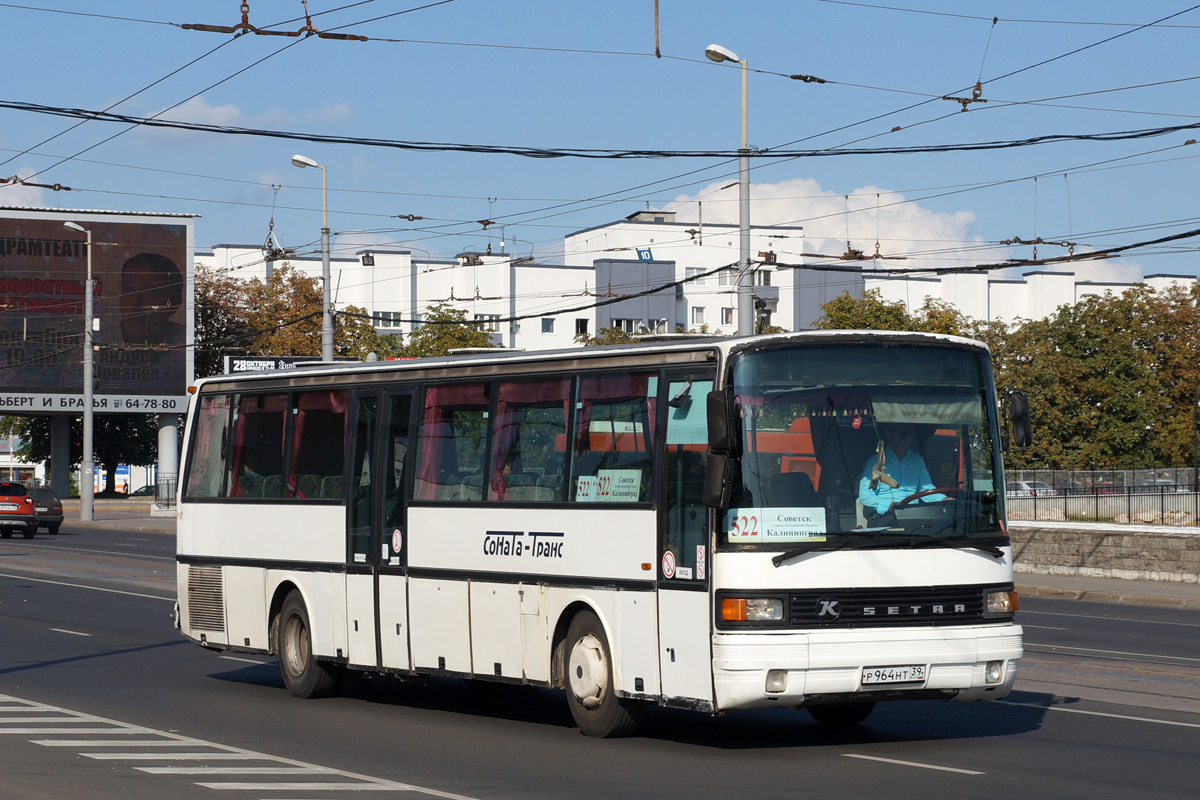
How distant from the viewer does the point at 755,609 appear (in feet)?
32.3

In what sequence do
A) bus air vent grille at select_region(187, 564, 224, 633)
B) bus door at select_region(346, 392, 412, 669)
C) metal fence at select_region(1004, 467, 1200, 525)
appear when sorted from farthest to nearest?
metal fence at select_region(1004, 467, 1200, 525) → bus air vent grille at select_region(187, 564, 224, 633) → bus door at select_region(346, 392, 412, 669)

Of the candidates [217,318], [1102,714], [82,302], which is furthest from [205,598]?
[217,318]

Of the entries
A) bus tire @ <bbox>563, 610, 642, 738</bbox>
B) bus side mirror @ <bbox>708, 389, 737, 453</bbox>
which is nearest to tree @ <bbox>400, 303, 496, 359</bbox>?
bus tire @ <bbox>563, 610, 642, 738</bbox>

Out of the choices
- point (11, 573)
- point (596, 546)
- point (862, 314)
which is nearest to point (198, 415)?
point (596, 546)

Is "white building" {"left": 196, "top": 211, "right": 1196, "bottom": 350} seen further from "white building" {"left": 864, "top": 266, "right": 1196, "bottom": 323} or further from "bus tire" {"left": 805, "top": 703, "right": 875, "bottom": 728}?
"bus tire" {"left": 805, "top": 703, "right": 875, "bottom": 728}

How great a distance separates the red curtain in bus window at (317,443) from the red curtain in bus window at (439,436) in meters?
1.15

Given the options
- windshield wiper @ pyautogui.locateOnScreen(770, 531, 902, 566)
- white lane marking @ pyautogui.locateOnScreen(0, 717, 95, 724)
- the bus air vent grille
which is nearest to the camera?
windshield wiper @ pyautogui.locateOnScreen(770, 531, 902, 566)

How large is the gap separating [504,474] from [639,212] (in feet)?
343

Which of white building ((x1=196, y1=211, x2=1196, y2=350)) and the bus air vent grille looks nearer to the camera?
the bus air vent grille

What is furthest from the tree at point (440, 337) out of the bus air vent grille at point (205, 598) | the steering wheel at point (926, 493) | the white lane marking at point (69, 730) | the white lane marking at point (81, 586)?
the steering wheel at point (926, 493)

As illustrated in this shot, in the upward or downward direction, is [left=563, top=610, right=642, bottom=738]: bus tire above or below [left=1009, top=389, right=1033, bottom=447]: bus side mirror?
below

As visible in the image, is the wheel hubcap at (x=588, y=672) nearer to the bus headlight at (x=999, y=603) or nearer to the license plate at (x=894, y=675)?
the license plate at (x=894, y=675)

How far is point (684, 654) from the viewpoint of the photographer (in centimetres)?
1018

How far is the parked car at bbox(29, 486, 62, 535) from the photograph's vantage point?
49.9 m
